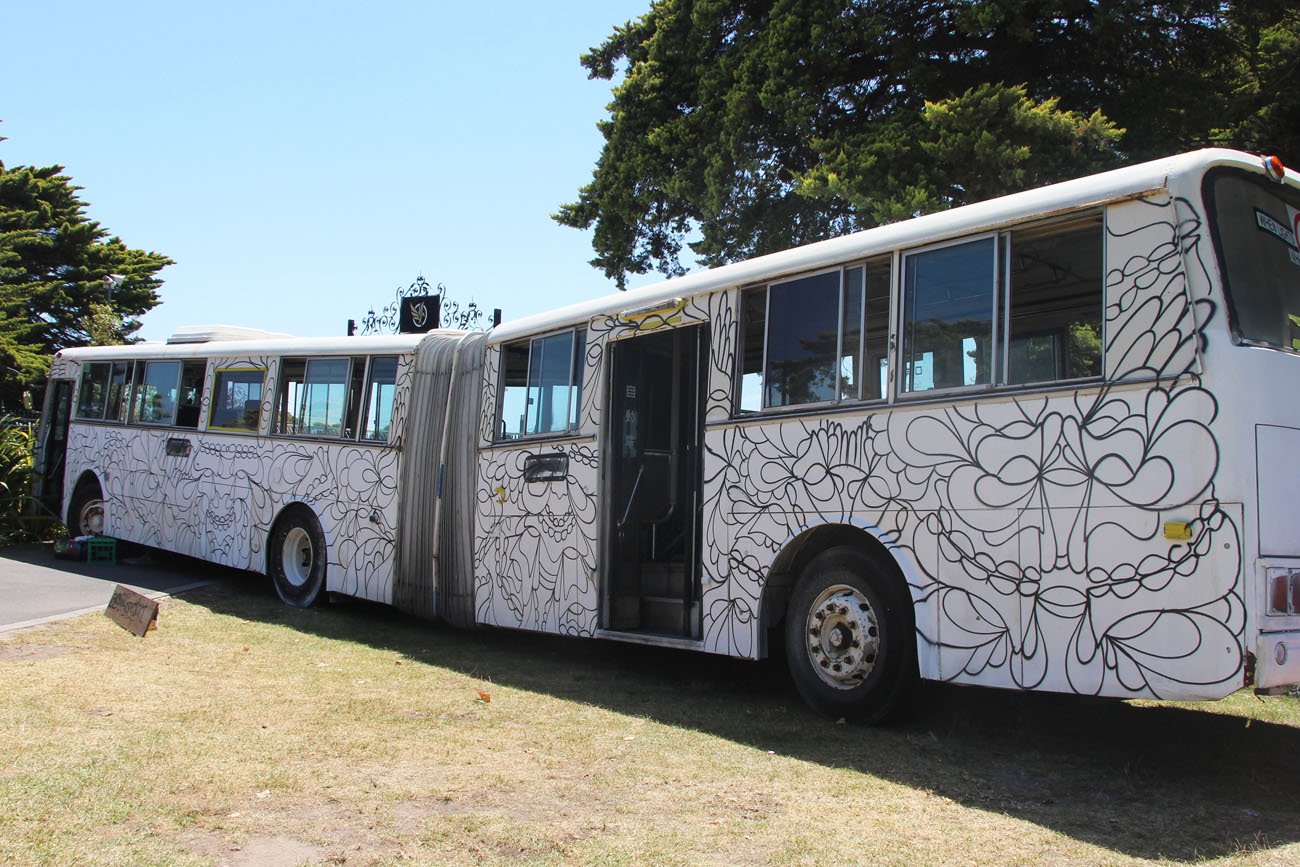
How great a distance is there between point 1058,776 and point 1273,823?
1.02 meters

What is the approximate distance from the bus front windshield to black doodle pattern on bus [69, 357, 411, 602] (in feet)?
25.4

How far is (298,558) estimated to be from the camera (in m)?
11.8

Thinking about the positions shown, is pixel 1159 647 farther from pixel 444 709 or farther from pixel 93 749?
pixel 93 749

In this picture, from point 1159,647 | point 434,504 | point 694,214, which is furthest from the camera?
point 694,214

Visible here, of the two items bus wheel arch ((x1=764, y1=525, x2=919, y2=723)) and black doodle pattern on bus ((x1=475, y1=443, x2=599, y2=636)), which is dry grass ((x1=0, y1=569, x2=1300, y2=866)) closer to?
bus wheel arch ((x1=764, y1=525, x2=919, y2=723))

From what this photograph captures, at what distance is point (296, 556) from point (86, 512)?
4737 millimetres

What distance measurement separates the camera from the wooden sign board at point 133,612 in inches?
354

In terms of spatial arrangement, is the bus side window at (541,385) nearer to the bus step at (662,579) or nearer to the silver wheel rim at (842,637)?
the bus step at (662,579)

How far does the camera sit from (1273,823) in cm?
437

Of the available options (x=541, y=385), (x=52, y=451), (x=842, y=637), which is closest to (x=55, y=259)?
(x=52, y=451)

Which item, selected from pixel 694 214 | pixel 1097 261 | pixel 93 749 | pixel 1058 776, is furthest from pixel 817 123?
pixel 93 749

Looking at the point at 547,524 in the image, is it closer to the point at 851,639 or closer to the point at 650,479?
the point at 650,479

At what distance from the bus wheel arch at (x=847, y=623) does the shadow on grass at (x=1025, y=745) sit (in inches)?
8.0

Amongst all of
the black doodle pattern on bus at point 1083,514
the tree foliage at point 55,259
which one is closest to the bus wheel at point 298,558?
the black doodle pattern on bus at point 1083,514
